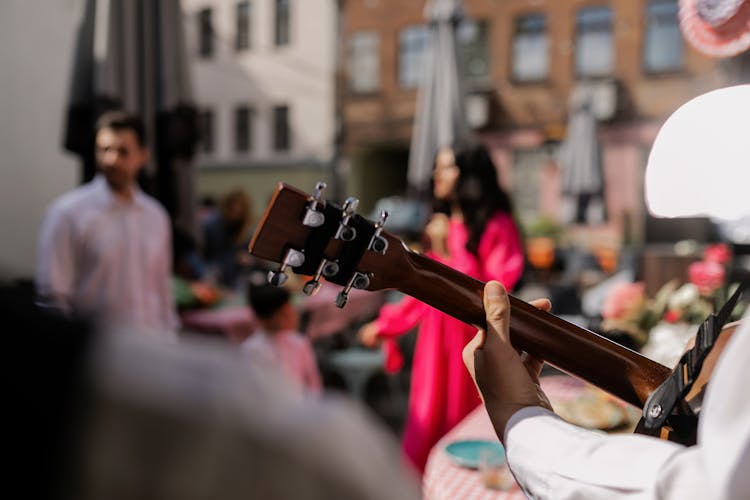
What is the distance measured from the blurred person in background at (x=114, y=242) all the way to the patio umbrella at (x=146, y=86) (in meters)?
0.47

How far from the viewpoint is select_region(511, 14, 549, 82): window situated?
1541 centimetres

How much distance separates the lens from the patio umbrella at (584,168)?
987 cm

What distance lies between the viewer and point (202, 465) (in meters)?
0.32

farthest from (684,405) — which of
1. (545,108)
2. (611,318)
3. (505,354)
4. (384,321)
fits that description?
(545,108)

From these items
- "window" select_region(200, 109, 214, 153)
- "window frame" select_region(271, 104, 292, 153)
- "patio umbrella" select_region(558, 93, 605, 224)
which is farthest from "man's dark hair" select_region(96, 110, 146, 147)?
"window" select_region(200, 109, 214, 153)

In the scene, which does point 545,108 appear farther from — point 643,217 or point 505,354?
point 505,354

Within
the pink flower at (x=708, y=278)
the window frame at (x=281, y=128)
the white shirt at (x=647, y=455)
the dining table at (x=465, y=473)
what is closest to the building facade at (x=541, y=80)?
the window frame at (x=281, y=128)

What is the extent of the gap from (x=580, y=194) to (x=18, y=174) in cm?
814

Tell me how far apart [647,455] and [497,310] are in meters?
0.33

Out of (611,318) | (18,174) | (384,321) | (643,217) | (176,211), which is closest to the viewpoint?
(611,318)

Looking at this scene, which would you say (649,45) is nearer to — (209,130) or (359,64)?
(359,64)

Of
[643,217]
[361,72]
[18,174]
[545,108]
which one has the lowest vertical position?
[643,217]

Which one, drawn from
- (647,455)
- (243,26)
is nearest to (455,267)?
(647,455)

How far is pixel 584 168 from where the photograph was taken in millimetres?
9859
